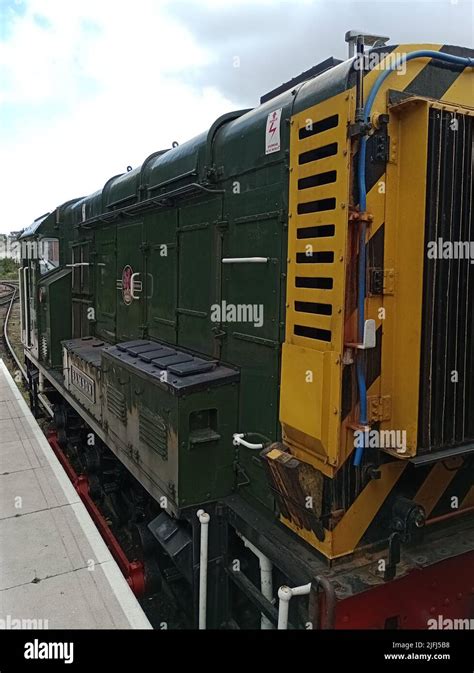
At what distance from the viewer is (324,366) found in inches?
100

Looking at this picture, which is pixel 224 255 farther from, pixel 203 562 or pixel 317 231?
pixel 203 562

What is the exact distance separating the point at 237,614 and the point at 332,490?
1.43 meters

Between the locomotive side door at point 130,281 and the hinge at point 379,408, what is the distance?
3098 mm

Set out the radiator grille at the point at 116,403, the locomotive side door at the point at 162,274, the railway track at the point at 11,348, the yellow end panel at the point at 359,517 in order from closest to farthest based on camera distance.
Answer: the yellow end panel at the point at 359,517 < the radiator grille at the point at 116,403 < the locomotive side door at the point at 162,274 < the railway track at the point at 11,348

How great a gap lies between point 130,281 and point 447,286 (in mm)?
3633

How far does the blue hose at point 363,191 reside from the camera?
7.86ft

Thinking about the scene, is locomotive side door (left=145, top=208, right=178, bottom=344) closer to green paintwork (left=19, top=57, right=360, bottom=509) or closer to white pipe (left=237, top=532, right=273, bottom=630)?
green paintwork (left=19, top=57, right=360, bottom=509)

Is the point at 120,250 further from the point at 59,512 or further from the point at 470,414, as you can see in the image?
the point at 470,414

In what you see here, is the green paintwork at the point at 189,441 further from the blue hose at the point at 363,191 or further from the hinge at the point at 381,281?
the hinge at the point at 381,281

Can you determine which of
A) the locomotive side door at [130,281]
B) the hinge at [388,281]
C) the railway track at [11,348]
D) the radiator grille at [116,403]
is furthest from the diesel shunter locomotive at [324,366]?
→ the railway track at [11,348]

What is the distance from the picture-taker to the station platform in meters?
3.12

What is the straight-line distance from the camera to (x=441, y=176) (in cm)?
251

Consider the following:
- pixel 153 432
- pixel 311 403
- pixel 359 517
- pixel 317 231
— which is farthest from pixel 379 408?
pixel 153 432

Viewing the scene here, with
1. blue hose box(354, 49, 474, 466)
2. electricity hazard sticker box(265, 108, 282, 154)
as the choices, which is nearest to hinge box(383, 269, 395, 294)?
blue hose box(354, 49, 474, 466)
